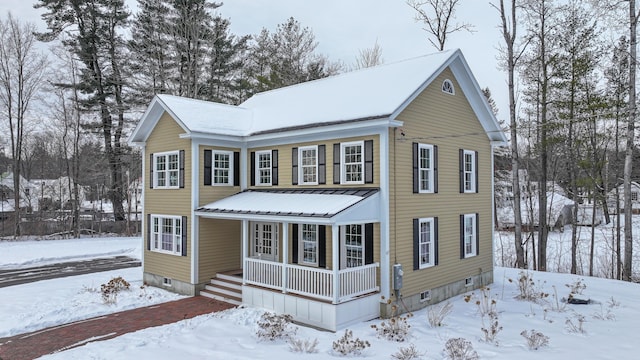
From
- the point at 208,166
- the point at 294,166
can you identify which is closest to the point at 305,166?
the point at 294,166

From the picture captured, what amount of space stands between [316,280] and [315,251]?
231cm

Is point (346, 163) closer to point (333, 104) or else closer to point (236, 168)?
point (333, 104)

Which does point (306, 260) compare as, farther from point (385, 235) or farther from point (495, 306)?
point (495, 306)

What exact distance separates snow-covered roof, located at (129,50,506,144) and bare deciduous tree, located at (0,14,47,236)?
17006mm

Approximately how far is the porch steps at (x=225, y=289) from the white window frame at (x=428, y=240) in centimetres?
595

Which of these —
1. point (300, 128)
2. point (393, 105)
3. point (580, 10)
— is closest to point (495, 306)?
point (393, 105)

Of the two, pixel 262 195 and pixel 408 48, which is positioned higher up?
pixel 408 48

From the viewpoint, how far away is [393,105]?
11.5 metres

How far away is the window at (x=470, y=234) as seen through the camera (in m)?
14.5

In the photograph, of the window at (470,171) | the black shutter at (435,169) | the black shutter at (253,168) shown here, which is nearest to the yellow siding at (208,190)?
the black shutter at (253,168)

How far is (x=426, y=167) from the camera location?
513 inches

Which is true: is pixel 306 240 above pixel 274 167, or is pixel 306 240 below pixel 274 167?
below

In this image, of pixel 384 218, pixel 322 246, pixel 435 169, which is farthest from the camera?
pixel 435 169

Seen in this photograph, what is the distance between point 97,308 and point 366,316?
8.15 m
